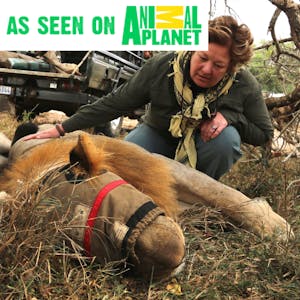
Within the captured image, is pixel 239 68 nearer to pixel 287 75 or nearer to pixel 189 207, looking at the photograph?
pixel 189 207

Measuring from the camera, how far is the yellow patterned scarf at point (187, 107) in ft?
11.6

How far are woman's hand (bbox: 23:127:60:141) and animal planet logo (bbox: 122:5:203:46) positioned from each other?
1.13m

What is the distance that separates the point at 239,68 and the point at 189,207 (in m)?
1.20

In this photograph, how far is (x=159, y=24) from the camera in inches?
157

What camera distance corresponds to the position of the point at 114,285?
204cm

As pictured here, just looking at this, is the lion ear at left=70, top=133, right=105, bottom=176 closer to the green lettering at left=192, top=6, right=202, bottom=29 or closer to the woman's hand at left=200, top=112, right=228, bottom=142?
the woman's hand at left=200, top=112, right=228, bottom=142

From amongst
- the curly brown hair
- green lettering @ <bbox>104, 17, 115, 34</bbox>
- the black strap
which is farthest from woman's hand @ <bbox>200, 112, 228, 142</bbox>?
the black strap

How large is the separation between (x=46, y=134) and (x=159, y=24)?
144 cm

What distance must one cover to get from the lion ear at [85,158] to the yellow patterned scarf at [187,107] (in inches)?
61.2

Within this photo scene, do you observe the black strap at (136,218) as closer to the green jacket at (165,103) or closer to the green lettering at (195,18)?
the green jacket at (165,103)

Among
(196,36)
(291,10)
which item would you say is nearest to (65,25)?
(196,36)

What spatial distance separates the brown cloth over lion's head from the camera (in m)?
1.82

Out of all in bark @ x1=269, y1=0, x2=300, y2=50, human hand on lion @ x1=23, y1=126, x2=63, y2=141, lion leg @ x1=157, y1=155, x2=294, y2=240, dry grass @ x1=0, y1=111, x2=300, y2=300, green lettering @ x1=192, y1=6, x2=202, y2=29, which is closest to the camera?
dry grass @ x1=0, y1=111, x2=300, y2=300

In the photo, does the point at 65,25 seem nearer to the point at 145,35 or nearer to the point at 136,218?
the point at 145,35
